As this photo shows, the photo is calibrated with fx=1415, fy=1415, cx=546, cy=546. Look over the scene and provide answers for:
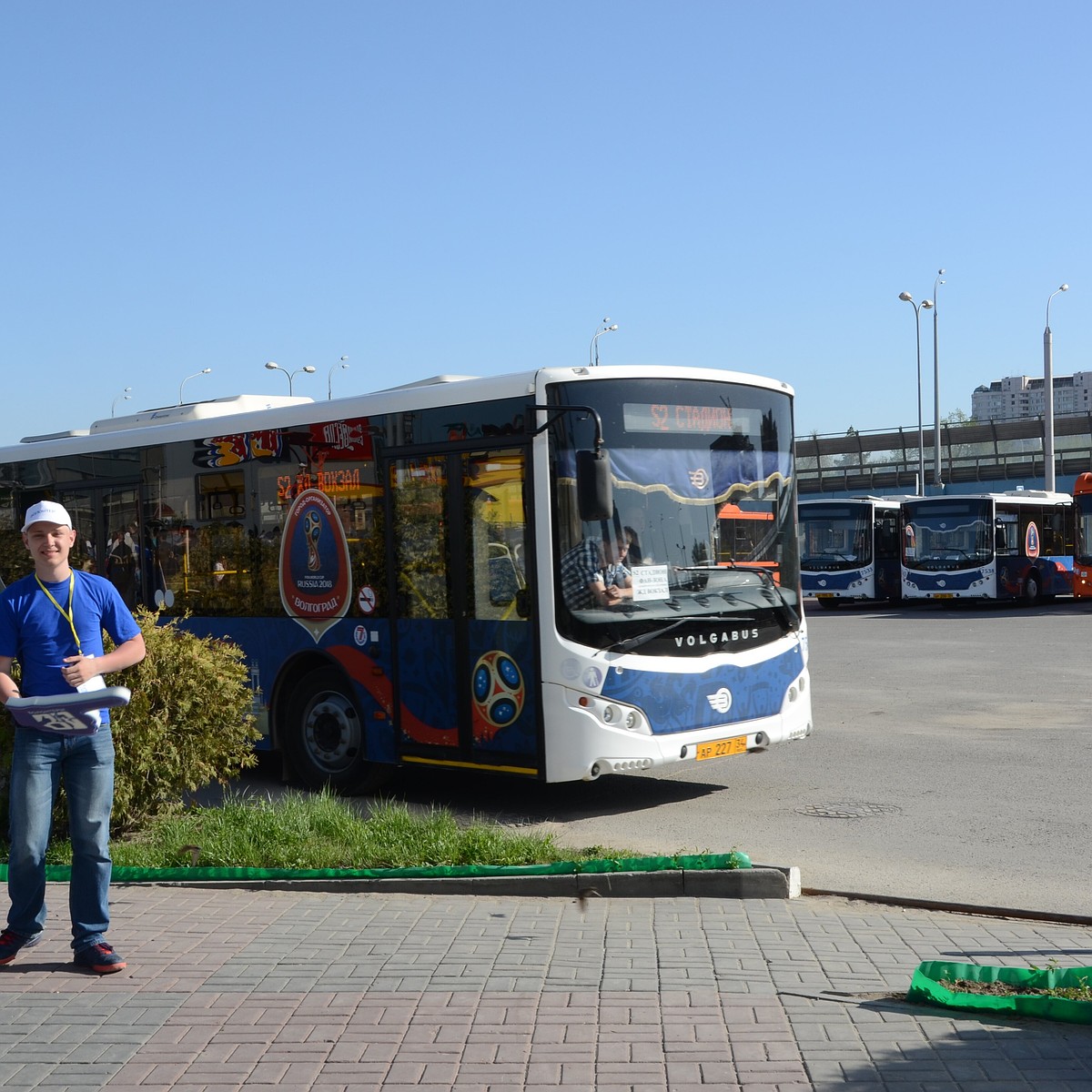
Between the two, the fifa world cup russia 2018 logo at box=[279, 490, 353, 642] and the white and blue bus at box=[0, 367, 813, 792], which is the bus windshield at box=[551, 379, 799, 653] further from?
the fifa world cup russia 2018 logo at box=[279, 490, 353, 642]

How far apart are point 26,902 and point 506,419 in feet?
14.7

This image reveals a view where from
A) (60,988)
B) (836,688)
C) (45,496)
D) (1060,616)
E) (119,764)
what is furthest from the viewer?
(1060,616)

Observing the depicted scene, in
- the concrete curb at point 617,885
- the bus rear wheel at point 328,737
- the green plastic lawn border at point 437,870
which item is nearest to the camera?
the concrete curb at point 617,885

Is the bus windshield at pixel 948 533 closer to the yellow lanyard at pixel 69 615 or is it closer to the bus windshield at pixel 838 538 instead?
the bus windshield at pixel 838 538

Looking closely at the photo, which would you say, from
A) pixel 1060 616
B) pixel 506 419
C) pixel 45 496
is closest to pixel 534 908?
pixel 506 419

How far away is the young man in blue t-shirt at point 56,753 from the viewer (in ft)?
18.5

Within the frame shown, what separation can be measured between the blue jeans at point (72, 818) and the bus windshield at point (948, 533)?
30926 millimetres

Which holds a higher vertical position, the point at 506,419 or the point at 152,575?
the point at 506,419

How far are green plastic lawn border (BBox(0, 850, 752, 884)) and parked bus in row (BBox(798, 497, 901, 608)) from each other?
28.9 metres

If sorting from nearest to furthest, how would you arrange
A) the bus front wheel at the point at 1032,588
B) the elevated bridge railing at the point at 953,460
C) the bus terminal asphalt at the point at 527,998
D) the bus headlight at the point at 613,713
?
the bus terminal asphalt at the point at 527,998 < the bus headlight at the point at 613,713 < the bus front wheel at the point at 1032,588 < the elevated bridge railing at the point at 953,460

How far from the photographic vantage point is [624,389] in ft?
30.1

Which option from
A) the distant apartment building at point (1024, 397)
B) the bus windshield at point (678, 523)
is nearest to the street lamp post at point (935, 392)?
the bus windshield at point (678, 523)

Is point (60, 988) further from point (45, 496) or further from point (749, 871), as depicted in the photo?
point (45, 496)

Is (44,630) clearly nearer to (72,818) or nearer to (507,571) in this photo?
(72,818)
